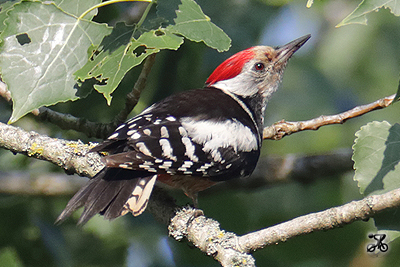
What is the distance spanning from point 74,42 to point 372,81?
3.21 meters

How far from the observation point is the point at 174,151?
2.56 metres

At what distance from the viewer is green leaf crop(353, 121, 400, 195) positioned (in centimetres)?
221

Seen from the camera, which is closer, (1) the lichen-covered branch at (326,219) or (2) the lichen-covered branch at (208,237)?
(1) the lichen-covered branch at (326,219)

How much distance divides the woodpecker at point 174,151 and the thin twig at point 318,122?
0.45ft

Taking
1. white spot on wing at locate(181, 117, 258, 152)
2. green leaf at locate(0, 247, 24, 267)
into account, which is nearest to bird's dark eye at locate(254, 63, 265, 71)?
white spot on wing at locate(181, 117, 258, 152)

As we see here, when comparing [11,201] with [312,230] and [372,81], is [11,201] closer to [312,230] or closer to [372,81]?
[312,230]

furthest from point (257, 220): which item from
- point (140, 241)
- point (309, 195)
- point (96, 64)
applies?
point (96, 64)

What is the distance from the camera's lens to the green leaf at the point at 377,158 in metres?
2.21

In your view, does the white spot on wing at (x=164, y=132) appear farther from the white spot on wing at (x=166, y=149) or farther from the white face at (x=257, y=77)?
the white face at (x=257, y=77)

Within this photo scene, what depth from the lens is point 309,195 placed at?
3.80 metres

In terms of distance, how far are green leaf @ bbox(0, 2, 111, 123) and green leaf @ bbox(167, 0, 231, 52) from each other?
14.3 inches

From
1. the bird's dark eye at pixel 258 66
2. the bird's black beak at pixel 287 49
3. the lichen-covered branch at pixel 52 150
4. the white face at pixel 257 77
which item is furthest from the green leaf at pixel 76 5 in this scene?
the bird's black beak at pixel 287 49

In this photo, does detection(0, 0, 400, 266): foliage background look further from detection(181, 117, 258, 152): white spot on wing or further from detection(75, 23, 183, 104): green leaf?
detection(75, 23, 183, 104): green leaf

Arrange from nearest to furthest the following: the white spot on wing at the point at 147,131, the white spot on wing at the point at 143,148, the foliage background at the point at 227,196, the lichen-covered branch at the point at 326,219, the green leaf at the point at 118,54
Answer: the lichen-covered branch at the point at 326,219 < the green leaf at the point at 118,54 < the white spot on wing at the point at 143,148 < the white spot on wing at the point at 147,131 < the foliage background at the point at 227,196
